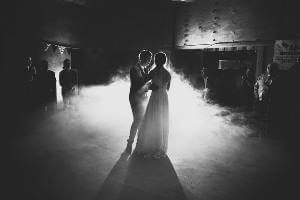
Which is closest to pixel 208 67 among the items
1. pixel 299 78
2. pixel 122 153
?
pixel 299 78

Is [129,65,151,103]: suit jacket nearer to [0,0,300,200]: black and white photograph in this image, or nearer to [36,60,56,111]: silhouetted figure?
[0,0,300,200]: black and white photograph

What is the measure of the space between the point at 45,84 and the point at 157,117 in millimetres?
Result: 5015

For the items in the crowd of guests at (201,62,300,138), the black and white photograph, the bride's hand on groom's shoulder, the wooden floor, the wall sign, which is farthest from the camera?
the wall sign

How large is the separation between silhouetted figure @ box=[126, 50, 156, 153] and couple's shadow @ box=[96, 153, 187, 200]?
806 mm

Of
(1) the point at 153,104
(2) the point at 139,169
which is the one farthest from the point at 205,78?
(2) the point at 139,169

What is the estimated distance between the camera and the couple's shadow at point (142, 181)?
4.22 m

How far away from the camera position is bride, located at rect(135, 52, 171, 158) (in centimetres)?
574

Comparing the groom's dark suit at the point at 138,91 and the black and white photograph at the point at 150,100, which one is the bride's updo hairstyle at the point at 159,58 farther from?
the groom's dark suit at the point at 138,91

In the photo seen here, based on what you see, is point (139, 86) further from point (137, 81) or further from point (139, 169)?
point (139, 169)

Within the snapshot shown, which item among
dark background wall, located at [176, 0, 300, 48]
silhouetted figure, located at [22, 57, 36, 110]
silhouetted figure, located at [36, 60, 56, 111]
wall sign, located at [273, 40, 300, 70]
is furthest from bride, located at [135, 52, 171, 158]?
dark background wall, located at [176, 0, 300, 48]

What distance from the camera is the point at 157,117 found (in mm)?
5770

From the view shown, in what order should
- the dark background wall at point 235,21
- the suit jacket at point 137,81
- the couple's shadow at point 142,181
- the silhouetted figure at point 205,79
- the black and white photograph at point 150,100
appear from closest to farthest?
1. the couple's shadow at point 142,181
2. the black and white photograph at point 150,100
3. the suit jacket at point 137,81
4. the dark background wall at point 235,21
5. the silhouetted figure at point 205,79

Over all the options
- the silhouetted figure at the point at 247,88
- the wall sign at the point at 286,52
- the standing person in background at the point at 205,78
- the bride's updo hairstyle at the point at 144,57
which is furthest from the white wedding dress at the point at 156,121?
the standing person in background at the point at 205,78

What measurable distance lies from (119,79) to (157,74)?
839 centimetres
